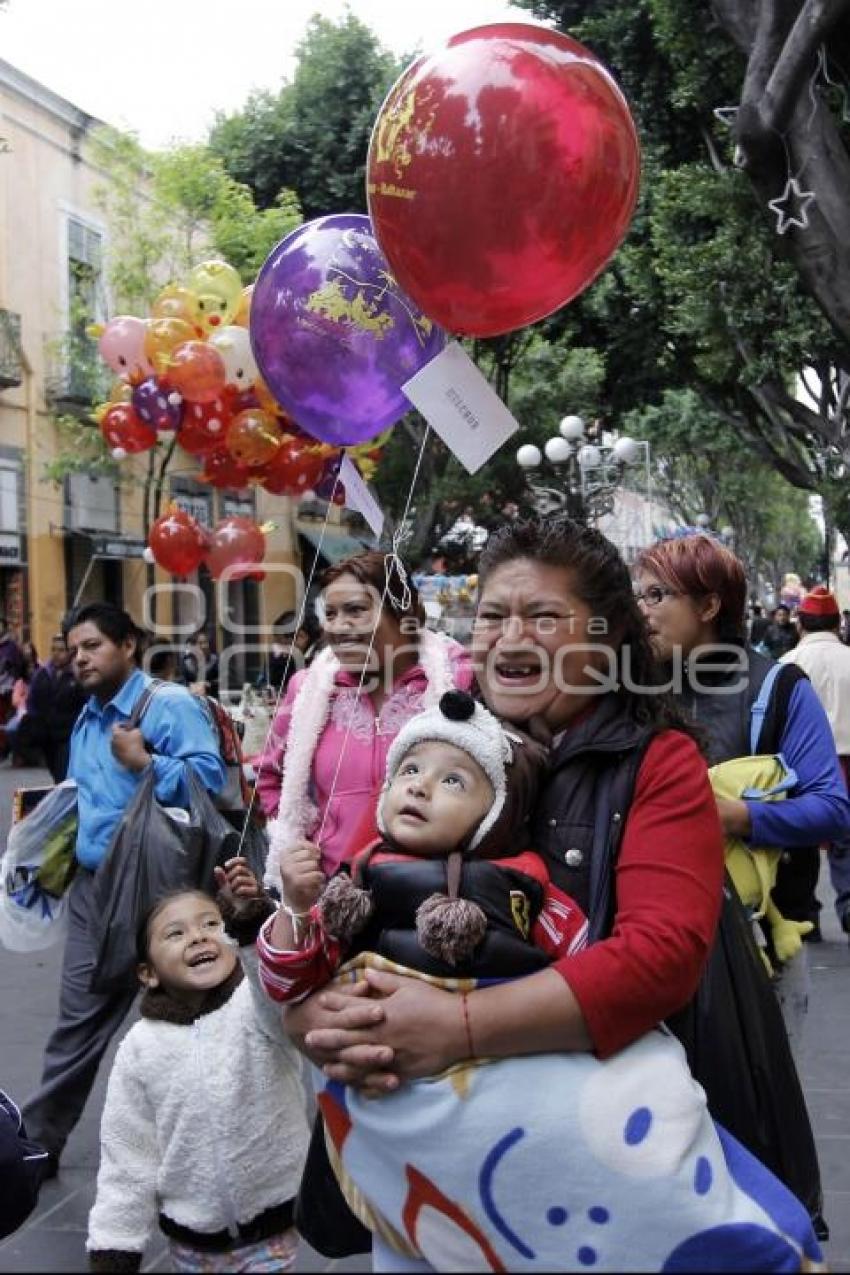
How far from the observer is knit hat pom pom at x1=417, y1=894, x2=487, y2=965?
1.75 metres

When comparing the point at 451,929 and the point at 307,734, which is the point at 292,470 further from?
the point at 451,929

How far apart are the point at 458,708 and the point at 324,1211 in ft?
2.69

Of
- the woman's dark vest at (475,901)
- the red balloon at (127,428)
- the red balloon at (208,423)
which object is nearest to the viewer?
the woman's dark vest at (475,901)

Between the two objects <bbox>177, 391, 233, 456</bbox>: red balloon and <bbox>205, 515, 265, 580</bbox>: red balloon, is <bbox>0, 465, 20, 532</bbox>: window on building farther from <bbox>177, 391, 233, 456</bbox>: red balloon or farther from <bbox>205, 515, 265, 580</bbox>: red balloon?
<bbox>177, 391, 233, 456</bbox>: red balloon

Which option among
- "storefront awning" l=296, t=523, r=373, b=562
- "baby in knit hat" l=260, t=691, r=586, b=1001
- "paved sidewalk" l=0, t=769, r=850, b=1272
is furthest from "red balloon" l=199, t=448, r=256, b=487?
"storefront awning" l=296, t=523, r=373, b=562

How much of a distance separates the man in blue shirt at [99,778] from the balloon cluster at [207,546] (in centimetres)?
804

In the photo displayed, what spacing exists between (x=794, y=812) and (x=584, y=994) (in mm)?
1408

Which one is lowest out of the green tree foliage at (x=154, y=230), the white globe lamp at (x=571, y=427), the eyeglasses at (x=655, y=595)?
the eyeglasses at (x=655, y=595)

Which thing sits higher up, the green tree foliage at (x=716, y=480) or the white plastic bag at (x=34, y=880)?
the green tree foliage at (x=716, y=480)

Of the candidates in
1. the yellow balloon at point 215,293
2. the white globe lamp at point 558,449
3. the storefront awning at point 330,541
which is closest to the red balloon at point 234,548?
the yellow balloon at point 215,293

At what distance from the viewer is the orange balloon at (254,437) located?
31.0ft

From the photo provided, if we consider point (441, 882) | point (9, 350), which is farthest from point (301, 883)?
point (9, 350)

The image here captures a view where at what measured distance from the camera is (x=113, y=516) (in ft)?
85.3

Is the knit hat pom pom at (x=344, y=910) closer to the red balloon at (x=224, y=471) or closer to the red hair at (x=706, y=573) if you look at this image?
the red hair at (x=706, y=573)
